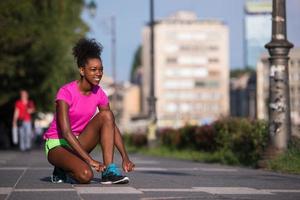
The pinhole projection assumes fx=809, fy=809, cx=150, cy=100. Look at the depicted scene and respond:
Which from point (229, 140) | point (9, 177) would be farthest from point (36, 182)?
point (229, 140)

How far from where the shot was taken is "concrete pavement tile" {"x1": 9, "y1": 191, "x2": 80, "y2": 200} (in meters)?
8.03

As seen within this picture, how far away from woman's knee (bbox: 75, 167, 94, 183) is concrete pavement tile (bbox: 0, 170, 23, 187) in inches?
35.0

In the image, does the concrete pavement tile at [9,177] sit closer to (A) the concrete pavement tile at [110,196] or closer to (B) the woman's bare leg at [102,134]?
(B) the woman's bare leg at [102,134]

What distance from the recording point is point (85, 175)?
9367 mm

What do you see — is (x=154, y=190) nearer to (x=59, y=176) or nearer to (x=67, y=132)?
(x=67, y=132)

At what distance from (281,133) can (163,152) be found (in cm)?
1390

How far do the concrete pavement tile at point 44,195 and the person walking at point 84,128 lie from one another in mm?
725

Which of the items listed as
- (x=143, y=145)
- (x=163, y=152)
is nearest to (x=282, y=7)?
(x=163, y=152)

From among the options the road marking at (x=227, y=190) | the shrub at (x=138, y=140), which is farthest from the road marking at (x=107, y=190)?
the shrub at (x=138, y=140)

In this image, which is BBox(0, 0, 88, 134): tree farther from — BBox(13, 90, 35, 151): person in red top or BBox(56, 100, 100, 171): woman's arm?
BBox(56, 100, 100, 171): woman's arm

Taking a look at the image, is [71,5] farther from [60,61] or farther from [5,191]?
[5,191]

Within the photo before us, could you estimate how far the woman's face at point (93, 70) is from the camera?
Answer: 9586mm

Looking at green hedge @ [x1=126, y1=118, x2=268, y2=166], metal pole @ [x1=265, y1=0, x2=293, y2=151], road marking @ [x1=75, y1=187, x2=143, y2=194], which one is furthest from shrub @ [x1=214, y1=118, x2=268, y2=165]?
road marking @ [x1=75, y1=187, x2=143, y2=194]

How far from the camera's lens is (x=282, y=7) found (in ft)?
49.5
